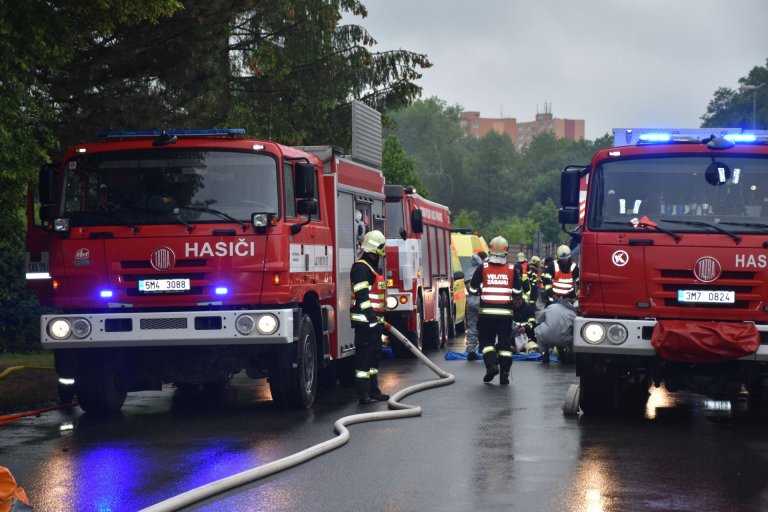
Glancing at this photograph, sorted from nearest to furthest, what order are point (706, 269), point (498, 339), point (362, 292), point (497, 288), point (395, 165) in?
point (706, 269), point (362, 292), point (497, 288), point (498, 339), point (395, 165)

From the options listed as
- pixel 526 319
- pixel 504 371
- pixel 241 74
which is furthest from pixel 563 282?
pixel 241 74

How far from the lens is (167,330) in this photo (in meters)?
12.7

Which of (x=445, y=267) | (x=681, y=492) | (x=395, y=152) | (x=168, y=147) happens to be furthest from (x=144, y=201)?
(x=395, y=152)

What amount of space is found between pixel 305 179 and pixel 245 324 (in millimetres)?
1544

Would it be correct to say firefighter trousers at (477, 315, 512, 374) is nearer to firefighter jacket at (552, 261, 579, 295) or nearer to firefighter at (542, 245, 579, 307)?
firefighter at (542, 245, 579, 307)

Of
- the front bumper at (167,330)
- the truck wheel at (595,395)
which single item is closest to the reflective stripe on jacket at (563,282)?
the truck wheel at (595,395)

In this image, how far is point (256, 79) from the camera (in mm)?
26672

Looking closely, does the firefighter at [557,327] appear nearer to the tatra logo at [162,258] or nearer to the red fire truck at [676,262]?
the red fire truck at [676,262]

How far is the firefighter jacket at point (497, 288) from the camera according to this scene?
16.5 meters

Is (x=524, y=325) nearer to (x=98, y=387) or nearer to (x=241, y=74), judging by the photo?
(x=241, y=74)

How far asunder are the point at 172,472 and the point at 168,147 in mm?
4546

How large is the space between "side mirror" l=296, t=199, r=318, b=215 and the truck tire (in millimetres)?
1175

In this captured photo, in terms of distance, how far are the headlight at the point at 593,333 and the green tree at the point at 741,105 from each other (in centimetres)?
7964

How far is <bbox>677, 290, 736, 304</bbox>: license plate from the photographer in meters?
12.0
